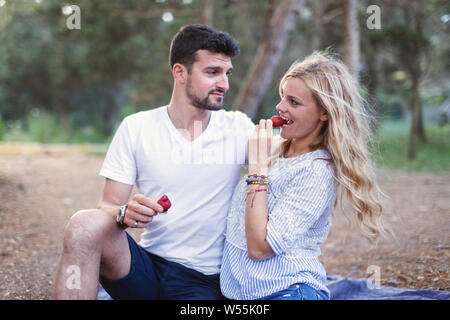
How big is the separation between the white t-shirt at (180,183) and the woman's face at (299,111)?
486 mm

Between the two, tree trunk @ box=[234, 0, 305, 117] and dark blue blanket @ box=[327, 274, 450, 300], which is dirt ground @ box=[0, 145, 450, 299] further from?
tree trunk @ box=[234, 0, 305, 117]

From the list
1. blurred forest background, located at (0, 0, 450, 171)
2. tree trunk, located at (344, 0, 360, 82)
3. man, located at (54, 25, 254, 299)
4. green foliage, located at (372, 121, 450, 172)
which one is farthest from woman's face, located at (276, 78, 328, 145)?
green foliage, located at (372, 121, 450, 172)

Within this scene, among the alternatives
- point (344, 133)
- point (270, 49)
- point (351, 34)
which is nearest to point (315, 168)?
point (344, 133)

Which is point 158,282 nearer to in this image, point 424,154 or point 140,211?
point 140,211

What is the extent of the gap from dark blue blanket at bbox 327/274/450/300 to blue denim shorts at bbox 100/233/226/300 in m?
1.03

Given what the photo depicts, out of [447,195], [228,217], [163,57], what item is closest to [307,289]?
[228,217]

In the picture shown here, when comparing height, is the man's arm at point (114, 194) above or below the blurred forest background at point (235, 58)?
below

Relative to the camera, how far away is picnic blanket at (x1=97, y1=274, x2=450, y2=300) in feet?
9.11

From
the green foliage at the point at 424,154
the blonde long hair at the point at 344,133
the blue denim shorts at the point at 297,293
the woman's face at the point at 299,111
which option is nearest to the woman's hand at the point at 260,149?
the woman's face at the point at 299,111

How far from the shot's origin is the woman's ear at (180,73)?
2900 mm

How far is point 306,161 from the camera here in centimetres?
231

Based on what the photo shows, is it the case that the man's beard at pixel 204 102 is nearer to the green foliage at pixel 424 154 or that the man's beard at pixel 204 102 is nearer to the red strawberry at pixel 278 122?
the red strawberry at pixel 278 122

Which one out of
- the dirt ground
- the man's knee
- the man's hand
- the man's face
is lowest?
the dirt ground

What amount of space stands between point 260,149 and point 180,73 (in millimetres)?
957
